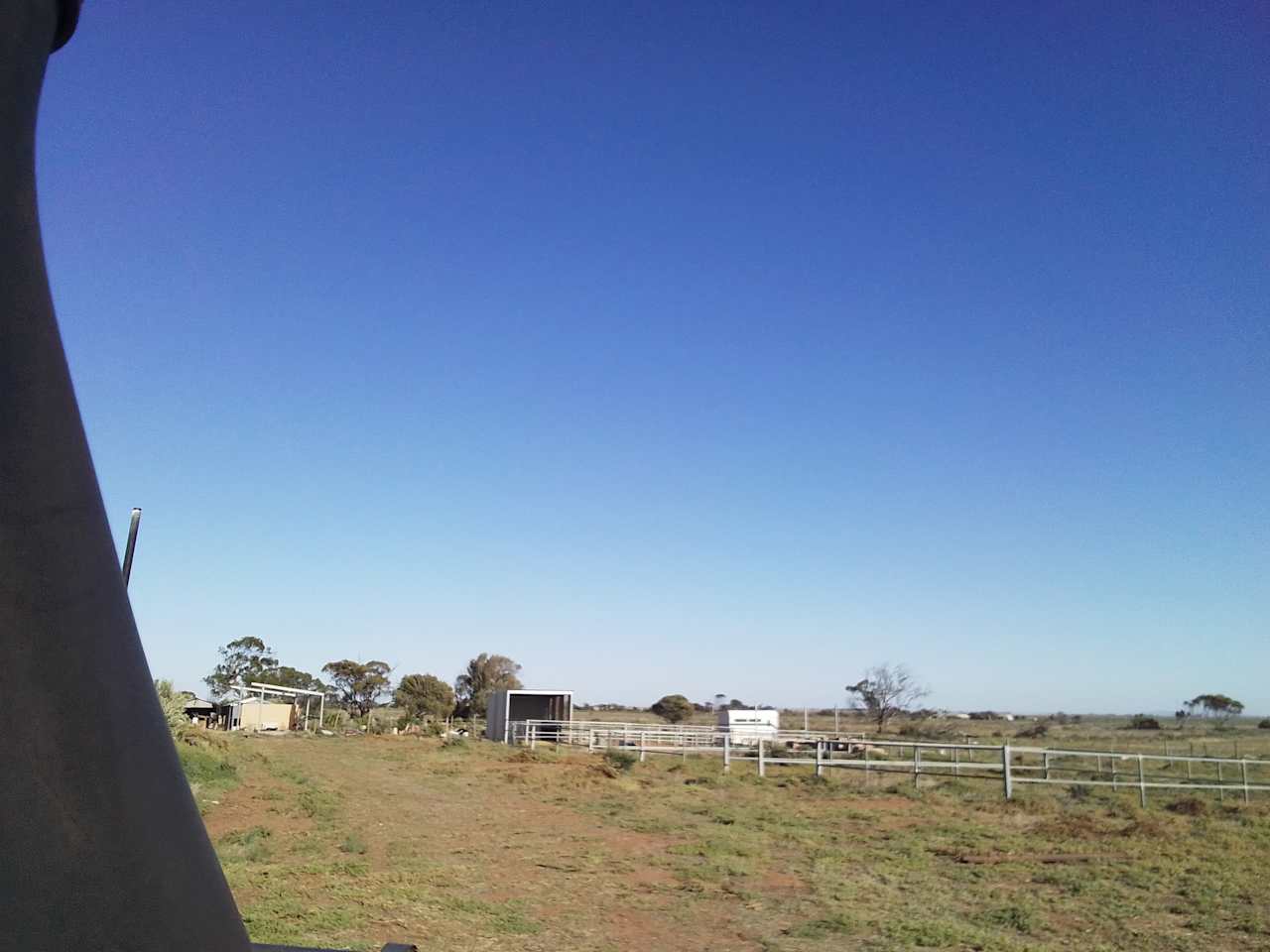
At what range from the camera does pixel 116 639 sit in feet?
4.82

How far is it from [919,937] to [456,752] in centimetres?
2159

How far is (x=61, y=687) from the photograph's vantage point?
1.33 meters

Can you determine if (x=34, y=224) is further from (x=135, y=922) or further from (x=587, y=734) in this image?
(x=587, y=734)

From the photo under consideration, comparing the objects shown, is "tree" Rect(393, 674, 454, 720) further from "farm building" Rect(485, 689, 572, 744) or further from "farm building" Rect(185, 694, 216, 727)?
"farm building" Rect(485, 689, 572, 744)

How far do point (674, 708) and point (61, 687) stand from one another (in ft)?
279

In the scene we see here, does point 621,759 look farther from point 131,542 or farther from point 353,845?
point 131,542

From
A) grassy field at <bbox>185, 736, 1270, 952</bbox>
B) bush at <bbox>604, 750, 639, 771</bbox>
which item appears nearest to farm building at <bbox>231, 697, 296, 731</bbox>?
bush at <bbox>604, 750, 639, 771</bbox>

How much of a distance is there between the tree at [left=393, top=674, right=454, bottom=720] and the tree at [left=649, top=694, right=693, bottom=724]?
94.7 ft

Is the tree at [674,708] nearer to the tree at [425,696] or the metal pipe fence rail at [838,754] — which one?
the tree at [425,696]

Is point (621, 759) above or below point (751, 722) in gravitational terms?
above

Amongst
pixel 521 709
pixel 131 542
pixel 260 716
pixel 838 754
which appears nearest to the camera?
pixel 131 542

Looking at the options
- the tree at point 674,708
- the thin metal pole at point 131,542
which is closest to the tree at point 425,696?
the tree at point 674,708

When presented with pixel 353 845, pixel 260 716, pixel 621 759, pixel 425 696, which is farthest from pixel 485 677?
pixel 353 845

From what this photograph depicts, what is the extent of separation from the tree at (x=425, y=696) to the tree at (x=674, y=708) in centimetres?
2887
